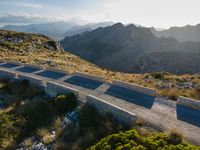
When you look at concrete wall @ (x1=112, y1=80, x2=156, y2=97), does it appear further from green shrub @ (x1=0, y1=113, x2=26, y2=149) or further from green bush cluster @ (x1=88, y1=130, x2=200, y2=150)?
green shrub @ (x1=0, y1=113, x2=26, y2=149)

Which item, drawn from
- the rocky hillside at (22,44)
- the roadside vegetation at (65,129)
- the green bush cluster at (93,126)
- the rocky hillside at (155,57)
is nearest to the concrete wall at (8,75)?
the roadside vegetation at (65,129)

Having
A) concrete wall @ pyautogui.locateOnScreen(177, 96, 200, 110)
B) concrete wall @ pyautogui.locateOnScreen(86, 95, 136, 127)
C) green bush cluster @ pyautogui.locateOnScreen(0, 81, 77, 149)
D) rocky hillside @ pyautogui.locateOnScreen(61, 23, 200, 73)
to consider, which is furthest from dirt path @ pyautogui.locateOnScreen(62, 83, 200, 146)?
rocky hillside @ pyautogui.locateOnScreen(61, 23, 200, 73)

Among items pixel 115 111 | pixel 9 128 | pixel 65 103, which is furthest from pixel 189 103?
pixel 9 128

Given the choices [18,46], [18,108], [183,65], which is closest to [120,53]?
[183,65]

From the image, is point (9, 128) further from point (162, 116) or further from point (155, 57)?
point (155, 57)

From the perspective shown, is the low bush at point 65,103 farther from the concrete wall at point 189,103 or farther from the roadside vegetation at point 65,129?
the concrete wall at point 189,103

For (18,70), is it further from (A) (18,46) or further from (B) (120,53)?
(B) (120,53)

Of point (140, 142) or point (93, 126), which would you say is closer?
point (140, 142)
